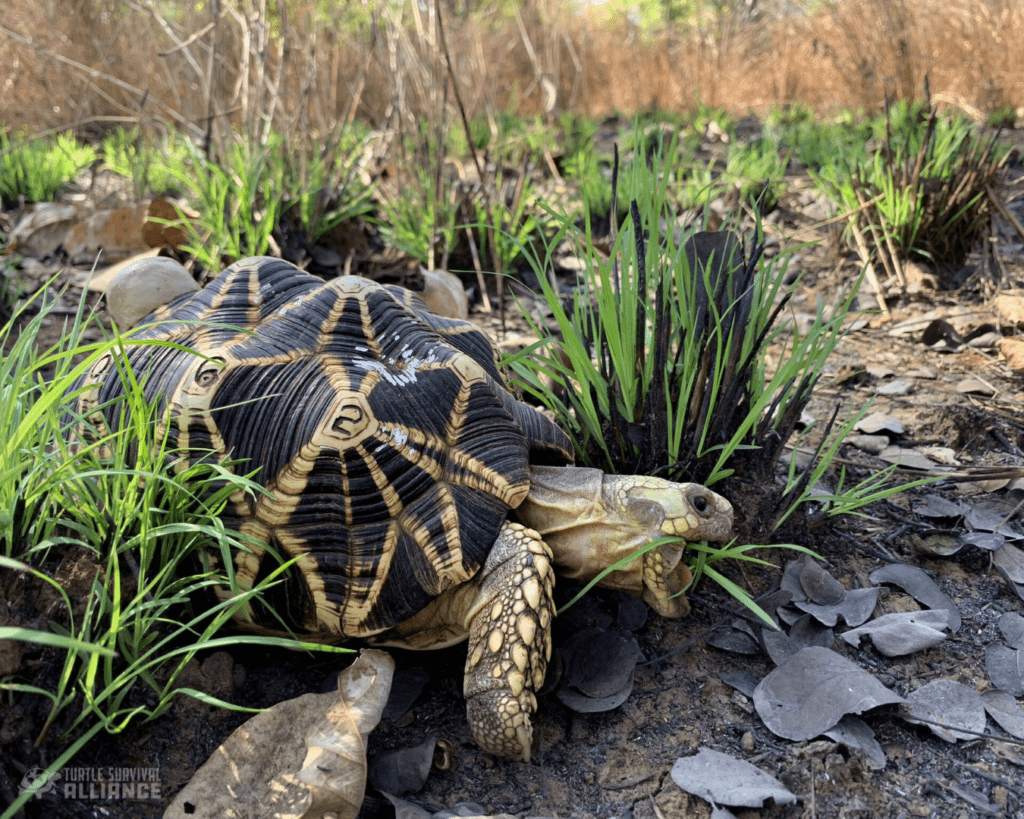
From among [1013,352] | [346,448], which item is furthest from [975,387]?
[346,448]

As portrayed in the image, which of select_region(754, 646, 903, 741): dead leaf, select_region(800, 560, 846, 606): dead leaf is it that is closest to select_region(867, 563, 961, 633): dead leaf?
select_region(800, 560, 846, 606): dead leaf

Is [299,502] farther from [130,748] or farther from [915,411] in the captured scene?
[915,411]

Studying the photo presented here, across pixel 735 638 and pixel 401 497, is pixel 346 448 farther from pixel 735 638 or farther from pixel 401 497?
pixel 735 638

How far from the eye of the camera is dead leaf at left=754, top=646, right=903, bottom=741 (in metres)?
1.46

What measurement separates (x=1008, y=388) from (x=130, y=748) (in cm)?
283

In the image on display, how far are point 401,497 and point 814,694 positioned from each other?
3.11 feet

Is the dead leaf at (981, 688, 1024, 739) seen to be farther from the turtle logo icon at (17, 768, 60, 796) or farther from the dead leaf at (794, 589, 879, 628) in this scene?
the turtle logo icon at (17, 768, 60, 796)

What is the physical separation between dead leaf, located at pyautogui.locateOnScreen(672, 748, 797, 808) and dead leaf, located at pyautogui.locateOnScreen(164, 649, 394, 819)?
595 mm

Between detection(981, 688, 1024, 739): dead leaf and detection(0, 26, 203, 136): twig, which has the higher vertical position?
detection(0, 26, 203, 136): twig

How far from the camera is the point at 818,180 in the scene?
13.2 ft

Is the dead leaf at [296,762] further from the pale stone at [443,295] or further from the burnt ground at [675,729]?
the pale stone at [443,295]

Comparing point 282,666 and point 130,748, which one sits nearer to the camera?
point 130,748

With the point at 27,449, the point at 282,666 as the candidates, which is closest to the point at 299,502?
the point at 282,666

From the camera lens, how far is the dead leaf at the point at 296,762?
1.27 metres
